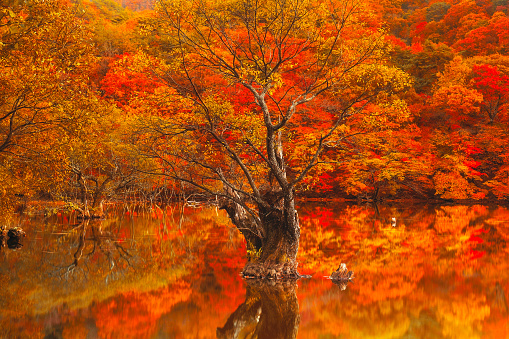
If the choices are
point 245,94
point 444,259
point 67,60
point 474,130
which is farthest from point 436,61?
point 67,60

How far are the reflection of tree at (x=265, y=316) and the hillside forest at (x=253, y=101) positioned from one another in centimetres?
258

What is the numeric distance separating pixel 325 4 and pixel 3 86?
839 cm

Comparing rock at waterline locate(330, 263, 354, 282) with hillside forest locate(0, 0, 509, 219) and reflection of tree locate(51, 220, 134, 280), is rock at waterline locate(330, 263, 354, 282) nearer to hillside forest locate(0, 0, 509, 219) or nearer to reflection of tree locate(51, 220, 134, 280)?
hillside forest locate(0, 0, 509, 219)

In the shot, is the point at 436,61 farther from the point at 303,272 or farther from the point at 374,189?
the point at 303,272

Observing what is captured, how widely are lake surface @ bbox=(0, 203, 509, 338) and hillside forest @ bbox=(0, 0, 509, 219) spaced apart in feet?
8.22

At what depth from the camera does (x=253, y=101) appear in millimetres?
15922

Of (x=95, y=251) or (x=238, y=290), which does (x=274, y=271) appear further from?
(x=95, y=251)

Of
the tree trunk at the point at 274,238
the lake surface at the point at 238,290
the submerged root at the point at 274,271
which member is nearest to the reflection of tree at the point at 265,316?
the lake surface at the point at 238,290

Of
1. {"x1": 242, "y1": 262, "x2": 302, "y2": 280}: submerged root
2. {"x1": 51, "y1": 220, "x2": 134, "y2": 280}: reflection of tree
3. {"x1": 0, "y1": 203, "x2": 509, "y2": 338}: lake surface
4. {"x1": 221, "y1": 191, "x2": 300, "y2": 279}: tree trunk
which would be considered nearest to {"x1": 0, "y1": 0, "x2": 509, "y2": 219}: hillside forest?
{"x1": 221, "y1": 191, "x2": 300, "y2": 279}: tree trunk

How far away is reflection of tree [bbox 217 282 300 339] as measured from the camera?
8.56 meters

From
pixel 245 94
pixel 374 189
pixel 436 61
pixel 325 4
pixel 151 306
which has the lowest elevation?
pixel 151 306

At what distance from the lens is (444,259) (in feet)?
52.7

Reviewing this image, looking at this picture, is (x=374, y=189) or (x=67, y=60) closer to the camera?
(x=67, y=60)

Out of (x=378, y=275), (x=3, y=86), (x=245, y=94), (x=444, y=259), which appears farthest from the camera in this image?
(x=245, y=94)
